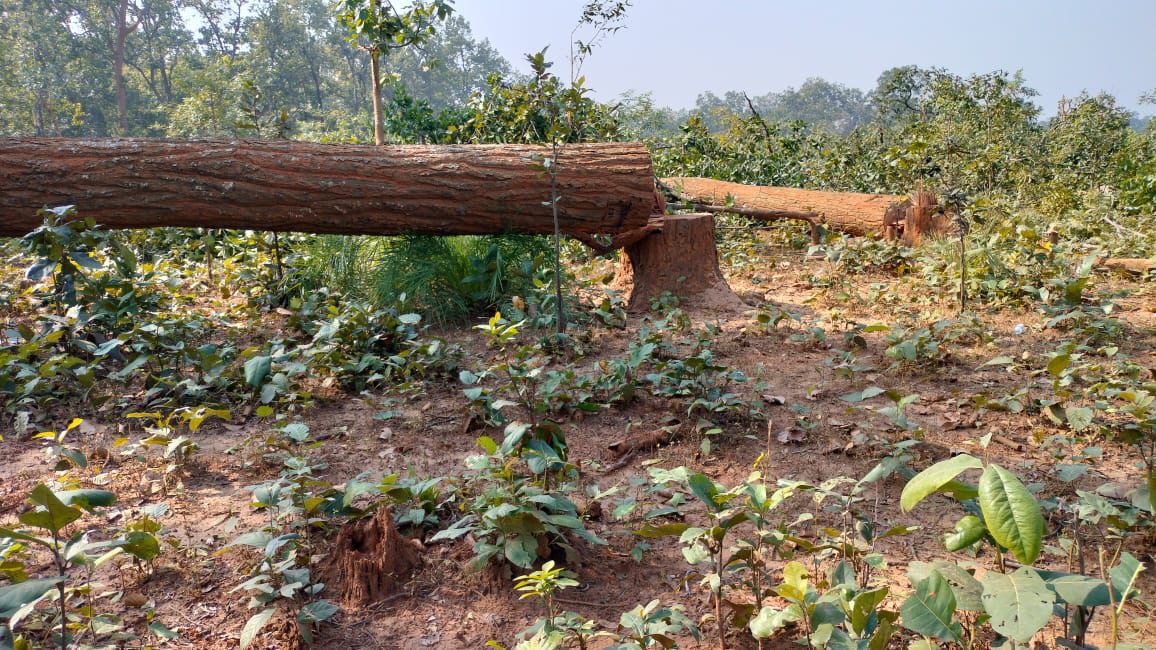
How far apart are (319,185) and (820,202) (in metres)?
4.94

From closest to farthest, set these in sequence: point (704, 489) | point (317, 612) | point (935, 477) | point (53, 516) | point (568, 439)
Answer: point (935, 477) < point (53, 516) < point (704, 489) < point (317, 612) < point (568, 439)

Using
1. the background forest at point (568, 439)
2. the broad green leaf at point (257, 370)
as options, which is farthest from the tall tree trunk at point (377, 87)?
the broad green leaf at point (257, 370)

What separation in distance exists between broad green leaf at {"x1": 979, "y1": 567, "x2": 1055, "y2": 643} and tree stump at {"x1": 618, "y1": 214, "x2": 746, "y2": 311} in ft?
13.1

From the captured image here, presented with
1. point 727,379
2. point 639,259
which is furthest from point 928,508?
point 639,259

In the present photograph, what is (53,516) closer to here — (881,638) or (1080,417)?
(881,638)

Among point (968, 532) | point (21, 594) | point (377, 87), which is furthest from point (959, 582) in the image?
point (377, 87)

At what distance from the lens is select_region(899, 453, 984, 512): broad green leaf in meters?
1.05

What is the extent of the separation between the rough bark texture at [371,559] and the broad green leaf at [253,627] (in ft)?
0.77

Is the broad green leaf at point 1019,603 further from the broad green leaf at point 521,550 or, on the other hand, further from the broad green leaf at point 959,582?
the broad green leaf at point 521,550

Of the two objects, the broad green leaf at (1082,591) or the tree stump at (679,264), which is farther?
the tree stump at (679,264)

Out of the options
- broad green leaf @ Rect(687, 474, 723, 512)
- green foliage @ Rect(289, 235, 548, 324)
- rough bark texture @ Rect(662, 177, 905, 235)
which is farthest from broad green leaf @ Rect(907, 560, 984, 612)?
rough bark texture @ Rect(662, 177, 905, 235)

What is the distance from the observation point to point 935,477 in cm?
108

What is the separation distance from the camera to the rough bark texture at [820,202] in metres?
7.23

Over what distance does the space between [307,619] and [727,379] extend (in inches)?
76.3
